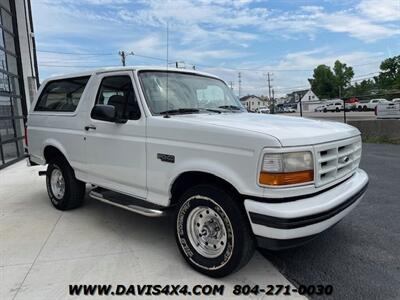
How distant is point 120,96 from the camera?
14.0 feet

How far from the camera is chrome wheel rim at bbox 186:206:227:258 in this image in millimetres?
3271

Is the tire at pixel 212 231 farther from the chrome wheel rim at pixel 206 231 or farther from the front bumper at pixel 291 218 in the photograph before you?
the front bumper at pixel 291 218

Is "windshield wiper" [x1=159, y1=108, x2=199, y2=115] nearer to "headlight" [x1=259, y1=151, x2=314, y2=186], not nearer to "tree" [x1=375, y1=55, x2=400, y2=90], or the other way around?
"headlight" [x1=259, y1=151, x2=314, y2=186]

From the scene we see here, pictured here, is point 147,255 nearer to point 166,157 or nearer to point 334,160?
point 166,157

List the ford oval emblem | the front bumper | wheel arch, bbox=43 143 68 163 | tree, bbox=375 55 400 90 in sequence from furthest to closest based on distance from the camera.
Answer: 1. tree, bbox=375 55 400 90
2. wheel arch, bbox=43 143 68 163
3. the ford oval emblem
4. the front bumper

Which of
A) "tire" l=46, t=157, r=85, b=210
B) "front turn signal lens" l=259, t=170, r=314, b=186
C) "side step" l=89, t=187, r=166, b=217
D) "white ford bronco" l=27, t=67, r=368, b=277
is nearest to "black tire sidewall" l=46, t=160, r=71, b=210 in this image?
"tire" l=46, t=157, r=85, b=210

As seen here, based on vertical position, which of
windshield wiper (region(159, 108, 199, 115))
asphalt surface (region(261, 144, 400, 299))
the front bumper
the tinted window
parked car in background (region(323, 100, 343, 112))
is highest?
the tinted window

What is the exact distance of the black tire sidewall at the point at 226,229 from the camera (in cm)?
307

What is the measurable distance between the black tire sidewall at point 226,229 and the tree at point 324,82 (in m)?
88.7

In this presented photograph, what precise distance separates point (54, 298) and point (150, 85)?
2.31 meters

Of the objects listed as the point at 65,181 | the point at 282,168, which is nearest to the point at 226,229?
the point at 282,168

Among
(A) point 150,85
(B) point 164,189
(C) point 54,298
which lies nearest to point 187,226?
(B) point 164,189

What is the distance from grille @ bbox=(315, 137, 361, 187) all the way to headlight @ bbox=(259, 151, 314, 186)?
0.19 metres

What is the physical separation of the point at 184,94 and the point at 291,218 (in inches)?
81.1
